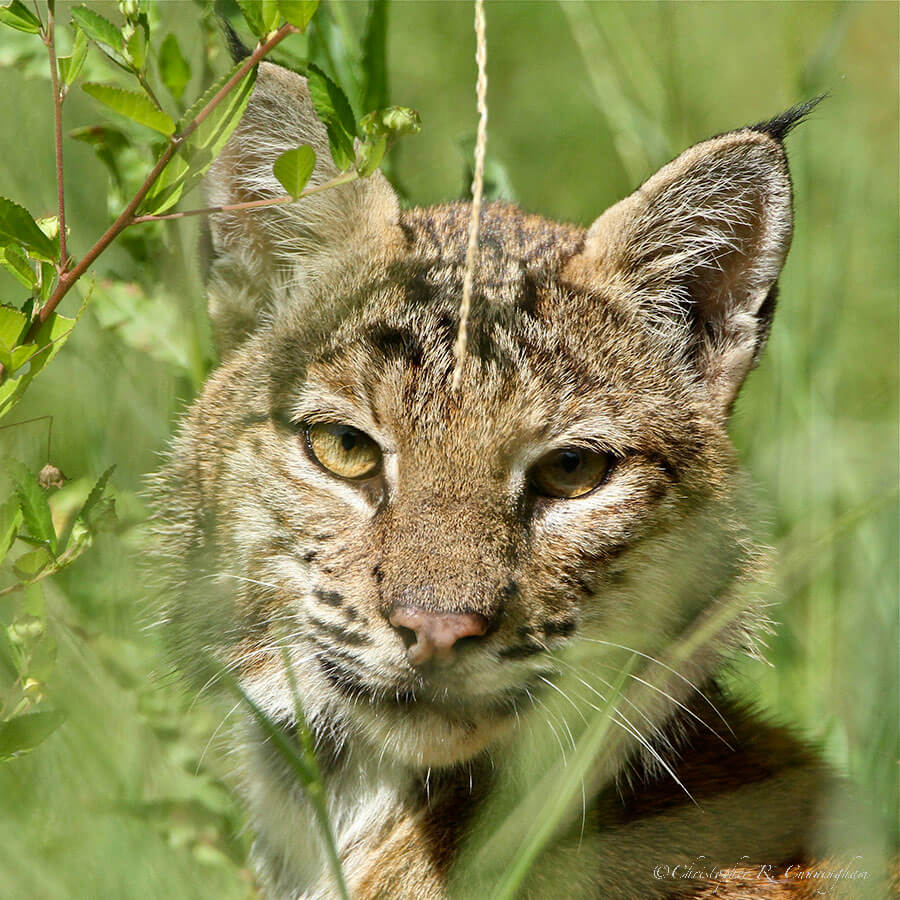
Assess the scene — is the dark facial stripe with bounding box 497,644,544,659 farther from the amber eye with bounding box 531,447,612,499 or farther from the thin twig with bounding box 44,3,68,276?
the thin twig with bounding box 44,3,68,276

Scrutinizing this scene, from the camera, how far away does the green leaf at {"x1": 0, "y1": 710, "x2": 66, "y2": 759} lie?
2674 mm

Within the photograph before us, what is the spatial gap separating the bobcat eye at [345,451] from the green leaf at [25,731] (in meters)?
1.00

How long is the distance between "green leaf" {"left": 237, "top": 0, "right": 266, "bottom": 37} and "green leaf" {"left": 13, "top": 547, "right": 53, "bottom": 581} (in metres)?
1.32

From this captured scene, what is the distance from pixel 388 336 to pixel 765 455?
2209 mm

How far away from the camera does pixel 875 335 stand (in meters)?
6.69

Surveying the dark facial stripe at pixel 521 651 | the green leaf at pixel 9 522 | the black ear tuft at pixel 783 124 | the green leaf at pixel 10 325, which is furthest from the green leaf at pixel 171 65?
the dark facial stripe at pixel 521 651

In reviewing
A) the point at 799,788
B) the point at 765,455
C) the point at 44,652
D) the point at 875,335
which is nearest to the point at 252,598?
the point at 44,652

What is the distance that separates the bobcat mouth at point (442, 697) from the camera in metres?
2.89

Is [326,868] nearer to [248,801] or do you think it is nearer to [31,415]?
[248,801]

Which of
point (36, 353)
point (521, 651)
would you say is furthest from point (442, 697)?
point (36, 353)

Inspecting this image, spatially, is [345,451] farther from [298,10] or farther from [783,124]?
[783,124]

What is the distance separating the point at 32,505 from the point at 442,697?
3.56ft

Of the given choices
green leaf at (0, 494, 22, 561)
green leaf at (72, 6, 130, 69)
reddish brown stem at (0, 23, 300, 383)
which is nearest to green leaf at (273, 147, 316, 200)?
reddish brown stem at (0, 23, 300, 383)

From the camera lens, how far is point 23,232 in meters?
2.63
